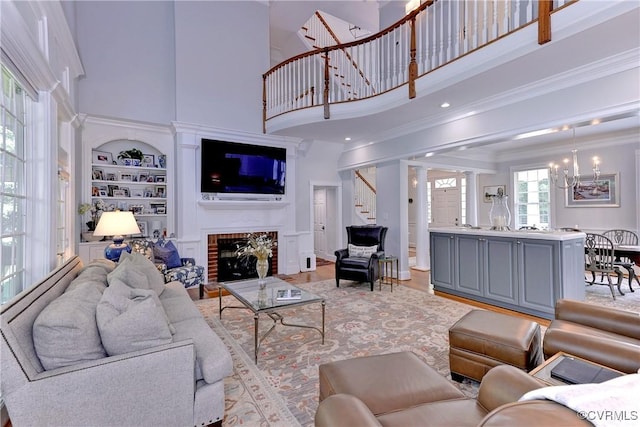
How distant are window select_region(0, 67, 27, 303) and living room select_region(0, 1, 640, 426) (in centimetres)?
116

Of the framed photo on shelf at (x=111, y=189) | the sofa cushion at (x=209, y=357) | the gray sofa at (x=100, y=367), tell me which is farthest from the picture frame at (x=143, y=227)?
the sofa cushion at (x=209, y=357)

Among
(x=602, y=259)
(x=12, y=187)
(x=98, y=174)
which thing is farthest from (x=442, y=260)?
(x=98, y=174)

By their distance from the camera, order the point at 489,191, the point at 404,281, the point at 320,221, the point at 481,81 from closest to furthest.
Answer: the point at 481,81 → the point at 404,281 → the point at 489,191 → the point at 320,221

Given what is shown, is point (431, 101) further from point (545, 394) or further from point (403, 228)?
point (545, 394)

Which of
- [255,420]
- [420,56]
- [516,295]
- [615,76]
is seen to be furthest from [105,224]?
[615,76]

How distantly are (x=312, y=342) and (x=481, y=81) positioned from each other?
3.43 metres

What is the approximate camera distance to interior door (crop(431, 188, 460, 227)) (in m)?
8.95

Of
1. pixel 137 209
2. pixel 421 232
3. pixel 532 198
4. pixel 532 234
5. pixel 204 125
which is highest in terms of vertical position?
pixel 204 125

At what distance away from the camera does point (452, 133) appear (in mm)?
4613

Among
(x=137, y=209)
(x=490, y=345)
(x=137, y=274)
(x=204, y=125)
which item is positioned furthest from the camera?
(x=204, y=125)

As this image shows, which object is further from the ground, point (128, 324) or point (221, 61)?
point (221, 61)

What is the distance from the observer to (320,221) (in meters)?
8.55

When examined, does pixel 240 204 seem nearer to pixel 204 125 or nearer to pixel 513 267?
pixel 204 125

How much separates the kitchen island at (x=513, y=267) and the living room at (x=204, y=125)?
4.19ft
